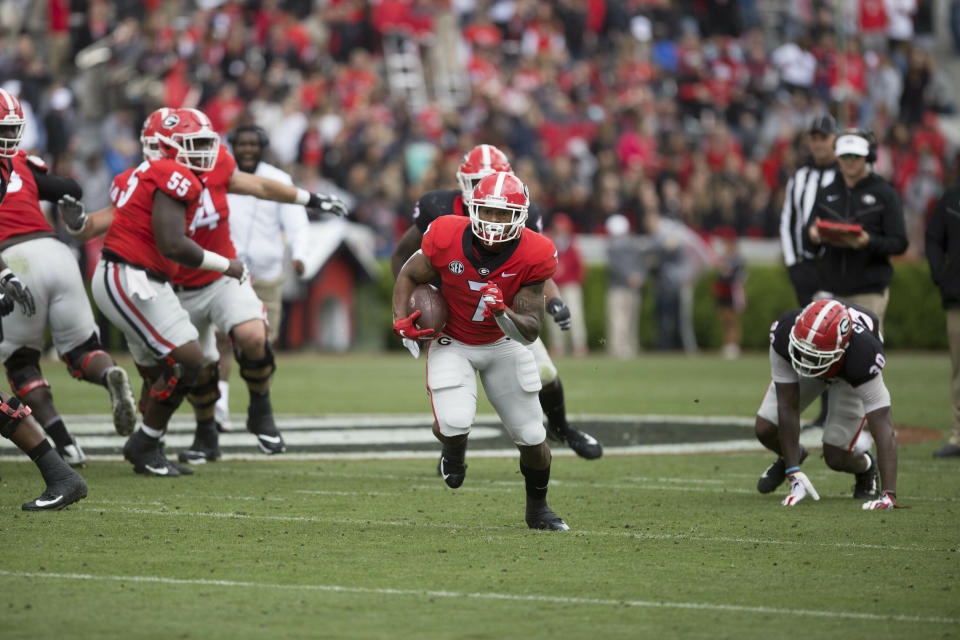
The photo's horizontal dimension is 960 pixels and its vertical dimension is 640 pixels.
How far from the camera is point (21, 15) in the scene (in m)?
20.6

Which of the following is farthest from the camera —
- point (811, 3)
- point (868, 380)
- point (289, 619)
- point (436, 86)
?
point (811, 3)

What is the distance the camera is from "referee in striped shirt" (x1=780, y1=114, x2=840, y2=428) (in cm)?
981

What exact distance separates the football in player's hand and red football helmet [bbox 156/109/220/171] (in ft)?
6.65

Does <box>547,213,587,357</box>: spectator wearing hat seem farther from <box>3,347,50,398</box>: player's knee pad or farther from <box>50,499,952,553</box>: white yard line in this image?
<box>50,499,952,553</box>: white yard line


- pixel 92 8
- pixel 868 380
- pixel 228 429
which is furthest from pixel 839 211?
pixel 92 8

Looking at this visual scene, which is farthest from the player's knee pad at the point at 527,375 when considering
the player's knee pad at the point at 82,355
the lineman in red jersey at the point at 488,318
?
the player's knee pad at the point at 82,355

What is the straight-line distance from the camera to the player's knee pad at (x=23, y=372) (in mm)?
7879

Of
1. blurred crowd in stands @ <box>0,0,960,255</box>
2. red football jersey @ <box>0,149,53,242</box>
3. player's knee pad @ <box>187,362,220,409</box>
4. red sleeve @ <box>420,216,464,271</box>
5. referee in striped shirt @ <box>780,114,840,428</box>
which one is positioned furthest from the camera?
blurred crowd in stands @ <box>0,0,960,255</box>

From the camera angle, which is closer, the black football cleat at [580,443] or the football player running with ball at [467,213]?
the football player running with ball at [467,213]

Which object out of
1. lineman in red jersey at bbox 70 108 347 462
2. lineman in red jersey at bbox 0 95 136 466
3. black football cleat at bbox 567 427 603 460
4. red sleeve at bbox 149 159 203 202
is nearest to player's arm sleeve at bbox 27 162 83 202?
lineman in red jersey at bbox 0 95 136 466

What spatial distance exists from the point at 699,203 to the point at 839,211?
10.5 metres

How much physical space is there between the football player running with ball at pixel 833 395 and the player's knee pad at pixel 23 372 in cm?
396

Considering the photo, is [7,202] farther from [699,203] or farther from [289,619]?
[699,203]

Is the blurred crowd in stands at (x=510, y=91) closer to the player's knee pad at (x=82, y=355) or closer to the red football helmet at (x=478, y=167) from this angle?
the player's knee pad at (x=82, y=355)
